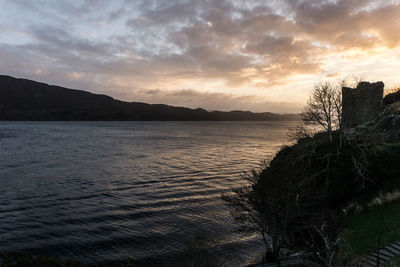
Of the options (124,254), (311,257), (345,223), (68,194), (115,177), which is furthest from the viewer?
(115,177)

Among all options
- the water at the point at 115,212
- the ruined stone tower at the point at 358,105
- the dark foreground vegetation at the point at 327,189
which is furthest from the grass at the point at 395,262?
the ruined stone tower at the point at 358,105

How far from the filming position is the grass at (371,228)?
2389 cm

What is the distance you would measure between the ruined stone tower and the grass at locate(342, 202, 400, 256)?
16857mm

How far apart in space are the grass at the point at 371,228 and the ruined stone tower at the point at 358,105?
664 inches

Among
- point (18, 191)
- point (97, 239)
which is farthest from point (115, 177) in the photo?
point (97, 239)

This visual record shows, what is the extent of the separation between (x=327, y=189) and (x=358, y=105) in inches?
777

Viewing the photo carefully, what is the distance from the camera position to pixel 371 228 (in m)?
26.8

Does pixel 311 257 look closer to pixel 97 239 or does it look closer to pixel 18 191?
pixel 97 239

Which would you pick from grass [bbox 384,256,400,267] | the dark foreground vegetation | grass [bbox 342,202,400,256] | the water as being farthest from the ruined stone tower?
grass [bbox 384,256,400,267]

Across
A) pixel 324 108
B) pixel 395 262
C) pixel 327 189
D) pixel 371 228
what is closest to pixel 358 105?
pixel 324 108

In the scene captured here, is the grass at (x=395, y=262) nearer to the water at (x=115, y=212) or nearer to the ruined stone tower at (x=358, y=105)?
the water at (x=115, y=212)

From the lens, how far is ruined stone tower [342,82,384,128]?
43750 millimetres

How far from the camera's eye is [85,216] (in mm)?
32219

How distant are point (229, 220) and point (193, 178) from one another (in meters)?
20.6
